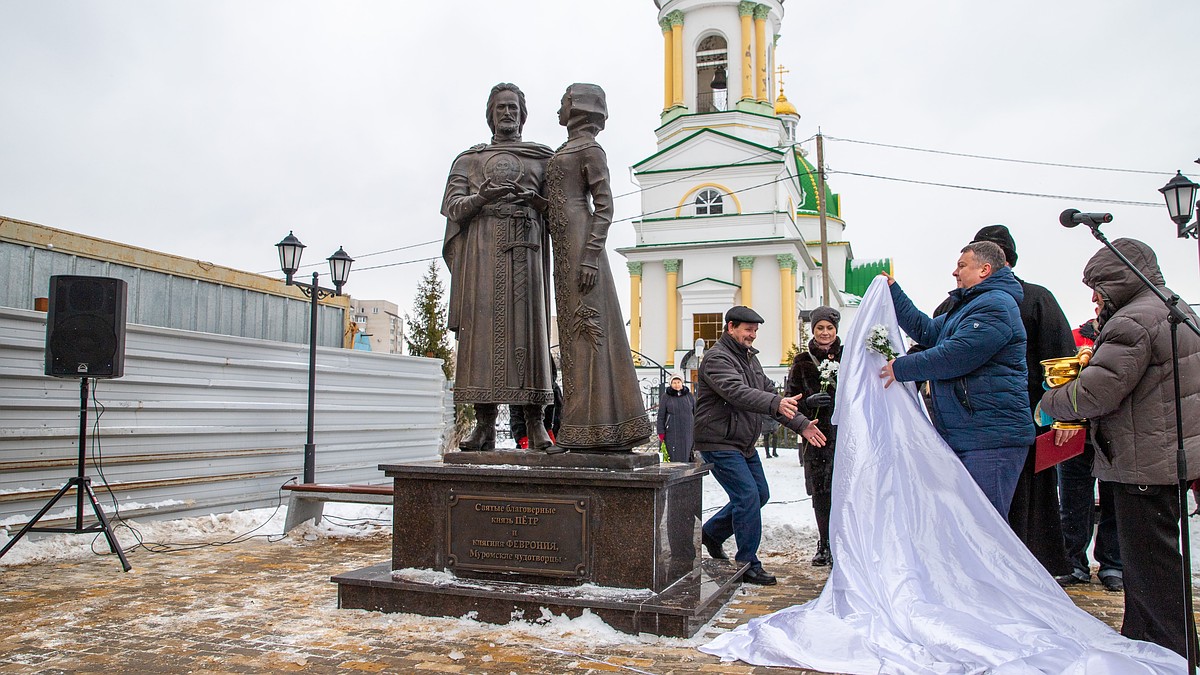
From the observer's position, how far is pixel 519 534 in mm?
5121

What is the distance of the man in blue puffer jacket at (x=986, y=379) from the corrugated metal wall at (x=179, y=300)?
7.87 meters

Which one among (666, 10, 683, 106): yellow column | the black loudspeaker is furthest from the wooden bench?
(666, 10, 683, 106): yellow column

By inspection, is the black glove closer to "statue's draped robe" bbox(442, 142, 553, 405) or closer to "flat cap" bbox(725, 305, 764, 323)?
"flat cap" bbox(725, 305, 764, 323)

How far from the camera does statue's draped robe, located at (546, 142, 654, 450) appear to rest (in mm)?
5340

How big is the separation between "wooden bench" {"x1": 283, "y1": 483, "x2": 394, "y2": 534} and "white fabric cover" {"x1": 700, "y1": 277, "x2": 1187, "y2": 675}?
4.28 meters

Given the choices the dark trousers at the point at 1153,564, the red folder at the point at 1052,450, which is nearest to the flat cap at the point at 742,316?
the red folder at the point at 1052,450

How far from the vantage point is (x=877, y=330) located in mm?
5500

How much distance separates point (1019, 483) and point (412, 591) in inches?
148

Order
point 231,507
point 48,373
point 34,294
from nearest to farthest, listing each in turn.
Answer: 1. point 48,373
2. point 231,507
3. point 34,294

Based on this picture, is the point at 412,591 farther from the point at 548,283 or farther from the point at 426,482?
the point at 548,283

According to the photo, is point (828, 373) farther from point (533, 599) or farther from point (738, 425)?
point (533, 599)

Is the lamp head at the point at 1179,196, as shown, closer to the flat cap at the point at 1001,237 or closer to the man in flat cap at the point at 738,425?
the flat cap at the point at 1001,237

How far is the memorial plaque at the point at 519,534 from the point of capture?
4996 millimetres

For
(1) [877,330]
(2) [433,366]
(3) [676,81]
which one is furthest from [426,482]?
(3) [676,81]
